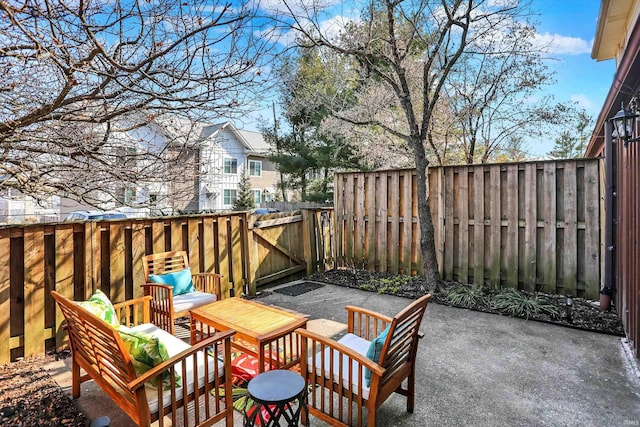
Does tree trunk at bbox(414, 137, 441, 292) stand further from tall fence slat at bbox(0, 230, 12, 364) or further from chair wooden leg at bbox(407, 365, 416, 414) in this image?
tall fence slat at bbox(0, 230, 12, 364)

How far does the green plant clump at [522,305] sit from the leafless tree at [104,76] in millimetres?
4116

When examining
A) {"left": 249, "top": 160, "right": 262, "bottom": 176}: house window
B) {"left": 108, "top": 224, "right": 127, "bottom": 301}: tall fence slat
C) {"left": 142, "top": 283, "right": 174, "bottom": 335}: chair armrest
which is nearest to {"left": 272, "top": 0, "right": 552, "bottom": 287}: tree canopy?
{"left": 108, "top": 224, "right": 127, "bottom": 301}: tall fence slat

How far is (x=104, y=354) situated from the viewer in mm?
2029

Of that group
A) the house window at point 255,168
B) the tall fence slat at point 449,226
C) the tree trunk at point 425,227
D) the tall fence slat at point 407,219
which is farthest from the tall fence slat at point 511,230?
the house window at point 255,168

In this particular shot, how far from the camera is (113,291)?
3746mm

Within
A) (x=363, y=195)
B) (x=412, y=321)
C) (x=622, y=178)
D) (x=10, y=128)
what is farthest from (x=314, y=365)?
(x=363, y=195)

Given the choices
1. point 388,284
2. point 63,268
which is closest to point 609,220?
point 388,284

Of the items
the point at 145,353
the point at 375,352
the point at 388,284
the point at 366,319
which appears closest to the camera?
the point at 145,353

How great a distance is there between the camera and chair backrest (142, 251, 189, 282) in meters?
3.78

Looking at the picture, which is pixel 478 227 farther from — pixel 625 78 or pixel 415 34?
pixel 415 34

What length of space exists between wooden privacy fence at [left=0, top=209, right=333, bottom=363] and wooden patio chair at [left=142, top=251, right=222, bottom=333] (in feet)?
0.71

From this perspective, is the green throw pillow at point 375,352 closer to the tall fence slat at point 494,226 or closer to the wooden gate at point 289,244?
the wooden gate at point 289,244

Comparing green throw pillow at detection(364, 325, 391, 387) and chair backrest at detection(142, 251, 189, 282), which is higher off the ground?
chair backrest at detection(142, 251, 189, 282)

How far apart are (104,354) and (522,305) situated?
15.2 feet
